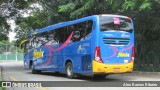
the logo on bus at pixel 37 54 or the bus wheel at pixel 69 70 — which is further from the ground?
the logo on bus at pixel 37 54

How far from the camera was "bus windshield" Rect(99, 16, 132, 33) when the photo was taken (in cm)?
1972

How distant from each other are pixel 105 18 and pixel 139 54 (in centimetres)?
942

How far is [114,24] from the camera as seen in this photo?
19922 millimetres

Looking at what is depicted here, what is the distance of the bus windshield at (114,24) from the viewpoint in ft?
64.7

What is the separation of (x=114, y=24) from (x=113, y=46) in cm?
114

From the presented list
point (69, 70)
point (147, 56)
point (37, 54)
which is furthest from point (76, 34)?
point (147, 56)

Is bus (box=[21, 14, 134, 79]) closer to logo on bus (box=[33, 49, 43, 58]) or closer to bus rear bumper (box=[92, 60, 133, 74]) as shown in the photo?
bus rear bumper (box=[92, 60, 133, 74])

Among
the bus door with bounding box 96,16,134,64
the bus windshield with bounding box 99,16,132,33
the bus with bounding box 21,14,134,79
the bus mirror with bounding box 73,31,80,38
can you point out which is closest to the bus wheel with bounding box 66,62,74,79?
the bus with bounding box 21,14,134,79

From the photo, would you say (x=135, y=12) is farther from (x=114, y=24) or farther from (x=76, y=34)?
(x=114, y=24)

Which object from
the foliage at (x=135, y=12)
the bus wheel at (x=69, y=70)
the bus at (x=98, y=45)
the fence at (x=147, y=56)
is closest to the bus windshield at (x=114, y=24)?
the bus at (x=98, y=45)

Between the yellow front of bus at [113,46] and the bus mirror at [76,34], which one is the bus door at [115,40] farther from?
the bus mirror at [76,34]

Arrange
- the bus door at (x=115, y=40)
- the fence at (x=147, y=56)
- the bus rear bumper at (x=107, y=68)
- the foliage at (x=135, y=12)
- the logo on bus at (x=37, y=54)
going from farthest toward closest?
the logo on bus at (x=37, y=54) < the fence at (x=147, y=56) < the foliage at (x=135, y=12) < the bus door at (x=115, y=40) < the bus rear bumper at (x=107, y=68)

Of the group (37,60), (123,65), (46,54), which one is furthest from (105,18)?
(37,60)

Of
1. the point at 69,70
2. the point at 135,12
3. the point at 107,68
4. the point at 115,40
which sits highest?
the point at 135,12
